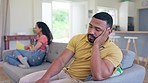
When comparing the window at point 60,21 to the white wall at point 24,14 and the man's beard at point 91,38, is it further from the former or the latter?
the man's beard at point 91,38

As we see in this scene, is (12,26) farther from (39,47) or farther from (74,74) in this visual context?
(74,74)

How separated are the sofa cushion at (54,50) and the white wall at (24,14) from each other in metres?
2.51

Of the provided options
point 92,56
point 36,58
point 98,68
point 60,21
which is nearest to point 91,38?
point 92,56

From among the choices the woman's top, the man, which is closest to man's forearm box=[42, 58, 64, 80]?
the man

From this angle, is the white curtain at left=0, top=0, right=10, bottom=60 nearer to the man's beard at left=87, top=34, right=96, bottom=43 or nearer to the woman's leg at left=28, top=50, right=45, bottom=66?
the woman's leg at left=28, top=50, right=45, bottom=66

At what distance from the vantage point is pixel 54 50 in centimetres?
272

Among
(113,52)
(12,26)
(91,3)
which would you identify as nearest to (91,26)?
(113,52)

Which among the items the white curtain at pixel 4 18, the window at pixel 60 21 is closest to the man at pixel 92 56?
the white curtain at pixel 4 18

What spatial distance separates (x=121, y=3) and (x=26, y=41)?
4241 mm

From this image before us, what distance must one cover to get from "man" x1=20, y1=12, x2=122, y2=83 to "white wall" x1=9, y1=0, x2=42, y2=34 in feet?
11.9

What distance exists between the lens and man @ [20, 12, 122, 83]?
1295 mm

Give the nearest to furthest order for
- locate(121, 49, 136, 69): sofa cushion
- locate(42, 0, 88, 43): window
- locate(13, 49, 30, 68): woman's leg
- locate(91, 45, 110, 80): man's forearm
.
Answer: locate(91, 45, 110, 80): man's forearm, locate(121, 49, 136, 69): sofa cushion, locate(13, 49, 30, 68): woman's leg, locate(42, 0, 88, 43): window

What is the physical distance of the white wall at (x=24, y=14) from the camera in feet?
16.1

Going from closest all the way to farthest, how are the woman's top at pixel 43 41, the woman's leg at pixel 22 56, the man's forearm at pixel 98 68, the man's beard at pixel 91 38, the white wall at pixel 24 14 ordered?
the man's forearm at pixel 98 68 → the man's beard at pixel 91 38 → the woman's leg at pixel 22 56 → the woman's top at pixel 43 41 → the white wall at pixel 24 14
